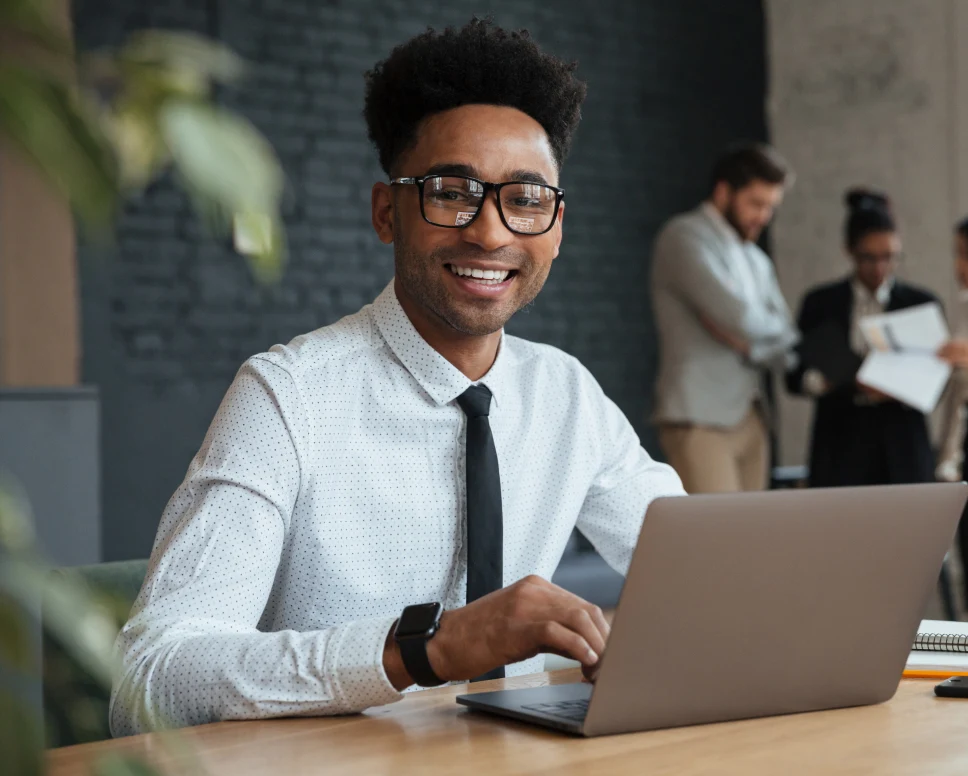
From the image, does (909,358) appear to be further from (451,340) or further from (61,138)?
(61,138)

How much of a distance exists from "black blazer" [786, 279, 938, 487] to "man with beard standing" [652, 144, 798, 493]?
198mm

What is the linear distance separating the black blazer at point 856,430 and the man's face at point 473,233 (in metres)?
2.86

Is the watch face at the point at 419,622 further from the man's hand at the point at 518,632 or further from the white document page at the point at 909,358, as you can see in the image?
the white document page at the point at 909,358

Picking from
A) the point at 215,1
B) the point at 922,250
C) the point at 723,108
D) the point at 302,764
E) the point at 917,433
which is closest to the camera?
the point at 302,764

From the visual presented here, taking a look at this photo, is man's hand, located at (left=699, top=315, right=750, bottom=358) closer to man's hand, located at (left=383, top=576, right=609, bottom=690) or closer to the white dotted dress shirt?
the white dotted dress shirt

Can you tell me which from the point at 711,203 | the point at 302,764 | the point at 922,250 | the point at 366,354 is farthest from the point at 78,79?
the point at 922,250

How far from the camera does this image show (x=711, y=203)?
167 inches

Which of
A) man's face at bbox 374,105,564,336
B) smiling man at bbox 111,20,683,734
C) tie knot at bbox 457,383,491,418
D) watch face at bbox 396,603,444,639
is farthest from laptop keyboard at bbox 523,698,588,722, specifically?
man's face at bbox 374,105,564,336

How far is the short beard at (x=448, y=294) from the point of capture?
1.50 metres

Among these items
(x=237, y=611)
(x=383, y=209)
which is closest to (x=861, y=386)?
(x=383, y=209)

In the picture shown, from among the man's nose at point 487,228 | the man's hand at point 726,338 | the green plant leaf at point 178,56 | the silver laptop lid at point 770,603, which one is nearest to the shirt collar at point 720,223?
the man's hand at point 726,338

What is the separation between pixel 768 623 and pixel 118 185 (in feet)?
2.82

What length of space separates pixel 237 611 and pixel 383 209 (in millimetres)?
639

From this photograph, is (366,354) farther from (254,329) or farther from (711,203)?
(254,329)
